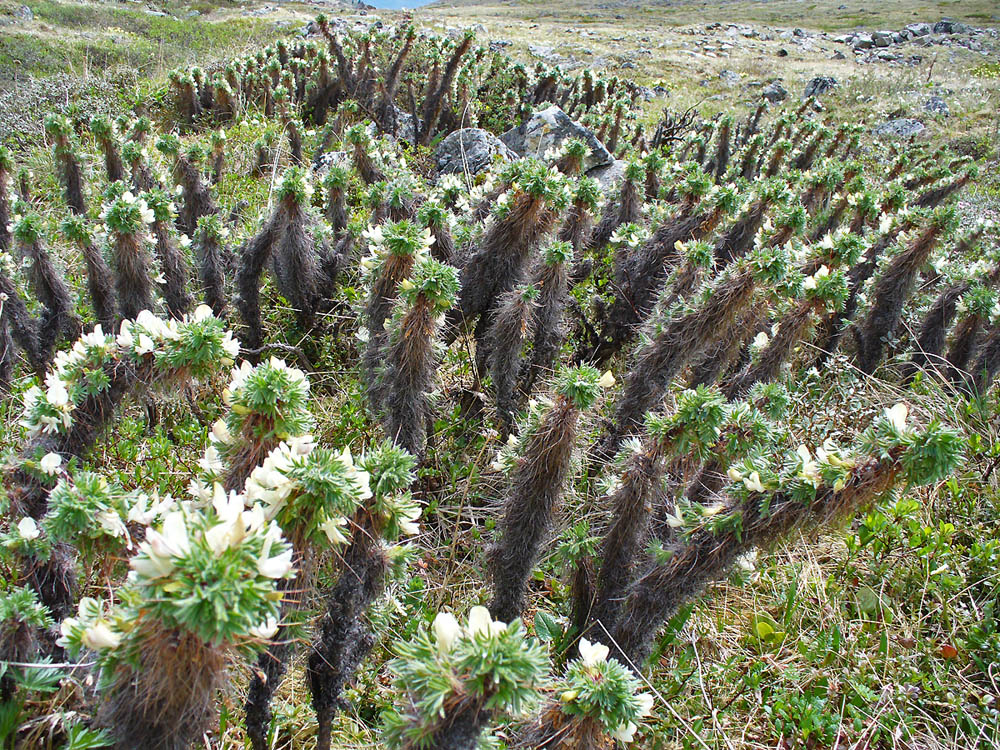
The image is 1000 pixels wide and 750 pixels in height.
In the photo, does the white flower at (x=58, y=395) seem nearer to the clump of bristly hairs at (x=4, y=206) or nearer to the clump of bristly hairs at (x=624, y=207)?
the clump of bristly hairs at (x=4, y=206)

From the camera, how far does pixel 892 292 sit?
3.53 m

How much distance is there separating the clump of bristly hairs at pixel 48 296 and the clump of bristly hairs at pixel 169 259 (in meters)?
0.48

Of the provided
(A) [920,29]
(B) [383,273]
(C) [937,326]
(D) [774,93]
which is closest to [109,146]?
(B) [383,273]

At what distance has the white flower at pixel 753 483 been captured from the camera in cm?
153

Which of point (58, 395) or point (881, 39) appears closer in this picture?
point (58, 395)

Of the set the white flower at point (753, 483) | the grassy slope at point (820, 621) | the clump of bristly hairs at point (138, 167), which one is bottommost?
the grassy slope at point (820, 621)

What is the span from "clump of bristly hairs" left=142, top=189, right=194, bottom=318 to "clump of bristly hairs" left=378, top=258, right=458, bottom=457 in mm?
1450

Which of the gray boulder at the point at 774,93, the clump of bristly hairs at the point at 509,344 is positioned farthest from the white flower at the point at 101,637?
the gray boulder at the point at 774,93

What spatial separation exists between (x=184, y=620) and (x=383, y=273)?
190cm

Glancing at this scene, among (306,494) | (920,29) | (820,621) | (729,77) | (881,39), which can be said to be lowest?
(820,621)

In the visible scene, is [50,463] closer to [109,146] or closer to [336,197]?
[336,197]

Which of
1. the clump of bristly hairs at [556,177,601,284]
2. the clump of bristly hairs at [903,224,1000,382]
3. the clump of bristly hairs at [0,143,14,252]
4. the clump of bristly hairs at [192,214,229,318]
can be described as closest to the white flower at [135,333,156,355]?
the clump of bristly hairs at [192,214,229,318]

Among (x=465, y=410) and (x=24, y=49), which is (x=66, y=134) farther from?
(x=24, y=49)

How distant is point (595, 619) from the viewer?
205 cm
